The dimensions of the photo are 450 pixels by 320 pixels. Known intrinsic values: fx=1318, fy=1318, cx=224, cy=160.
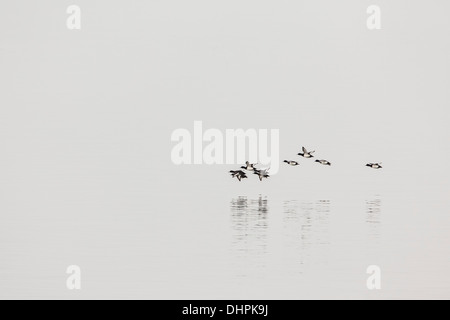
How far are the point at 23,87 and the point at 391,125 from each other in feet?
159

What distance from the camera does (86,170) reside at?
66875 millimetres

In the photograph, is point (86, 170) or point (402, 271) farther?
point (86, 170)

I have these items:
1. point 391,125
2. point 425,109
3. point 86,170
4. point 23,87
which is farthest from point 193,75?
point 86,170

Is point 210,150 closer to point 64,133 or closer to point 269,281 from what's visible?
point 269,281

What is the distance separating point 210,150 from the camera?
61469 mm

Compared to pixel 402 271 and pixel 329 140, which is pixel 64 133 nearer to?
pixel 329 140

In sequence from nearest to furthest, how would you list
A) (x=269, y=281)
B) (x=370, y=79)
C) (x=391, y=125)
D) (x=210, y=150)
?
(x=269, y=281) → (x=210, y=150) → (x=391, y=125) → (x=370, y=79)

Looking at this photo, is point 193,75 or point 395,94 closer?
point 395,94

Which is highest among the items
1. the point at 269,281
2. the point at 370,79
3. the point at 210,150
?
the point at 370,79

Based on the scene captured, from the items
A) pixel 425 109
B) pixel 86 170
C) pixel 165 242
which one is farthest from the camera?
pixel 425 109

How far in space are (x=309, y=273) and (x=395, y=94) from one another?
84.4m

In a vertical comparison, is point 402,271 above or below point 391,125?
below

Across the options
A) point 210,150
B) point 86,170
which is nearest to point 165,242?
point 210,150

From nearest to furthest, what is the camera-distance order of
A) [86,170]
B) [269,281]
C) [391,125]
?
1. [269,281]
2. [86,170]
3. [391,125]
